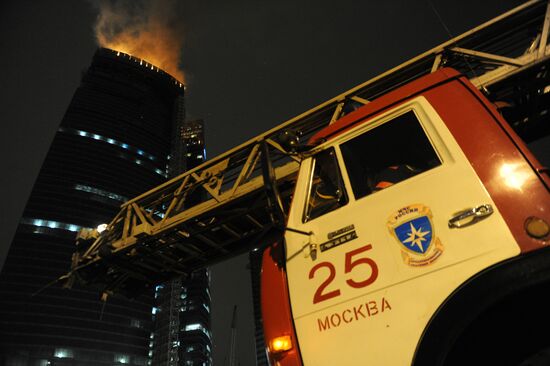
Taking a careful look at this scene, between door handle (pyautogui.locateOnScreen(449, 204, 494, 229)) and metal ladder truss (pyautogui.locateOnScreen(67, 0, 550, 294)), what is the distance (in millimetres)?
2117

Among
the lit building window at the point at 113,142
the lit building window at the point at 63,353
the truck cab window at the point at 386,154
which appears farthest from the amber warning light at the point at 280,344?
the lit building window at the point at 113,142

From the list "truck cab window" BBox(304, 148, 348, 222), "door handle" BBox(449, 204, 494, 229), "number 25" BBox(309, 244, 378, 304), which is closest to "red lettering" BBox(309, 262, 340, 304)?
"number 25" BBox(309, 244, 378, 304)

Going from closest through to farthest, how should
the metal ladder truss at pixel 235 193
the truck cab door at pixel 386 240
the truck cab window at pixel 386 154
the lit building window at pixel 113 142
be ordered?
1. the truck cab door at pixel 386 240
2. the truck cab window at pixel 386 154
3. the metal ladder truss at pixel 235 193
4. the lit building window at pixel 113 142

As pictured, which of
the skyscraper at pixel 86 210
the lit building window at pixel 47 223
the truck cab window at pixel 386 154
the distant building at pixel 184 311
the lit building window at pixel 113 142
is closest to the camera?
the truck cab window at pixel 386 154

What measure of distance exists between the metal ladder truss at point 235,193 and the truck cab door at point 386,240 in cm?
129

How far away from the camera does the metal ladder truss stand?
414 cm

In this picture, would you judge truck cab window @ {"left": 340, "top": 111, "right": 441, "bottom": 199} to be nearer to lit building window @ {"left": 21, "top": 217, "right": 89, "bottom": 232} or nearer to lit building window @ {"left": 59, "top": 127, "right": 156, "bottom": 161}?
lit building window @ {"left": 21, "top": 217, "right": 89, "bottom": 232}

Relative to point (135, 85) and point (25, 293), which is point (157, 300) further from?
point (135, 85)

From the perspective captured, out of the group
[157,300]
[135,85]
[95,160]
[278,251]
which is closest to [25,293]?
[157,300]

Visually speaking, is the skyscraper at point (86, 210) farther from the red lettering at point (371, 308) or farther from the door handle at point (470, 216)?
the door handle at point (470, 216)

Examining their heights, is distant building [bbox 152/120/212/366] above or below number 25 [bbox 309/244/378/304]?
above

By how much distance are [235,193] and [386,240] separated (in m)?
3.46

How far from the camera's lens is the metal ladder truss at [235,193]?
4145 mm

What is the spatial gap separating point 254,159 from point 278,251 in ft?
10.0
